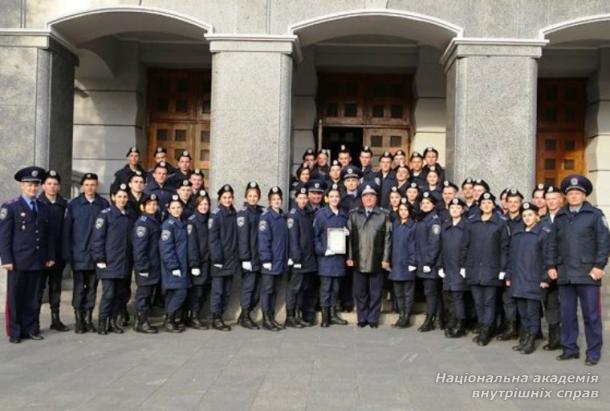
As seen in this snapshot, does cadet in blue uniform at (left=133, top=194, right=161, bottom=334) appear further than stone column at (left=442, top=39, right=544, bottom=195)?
No

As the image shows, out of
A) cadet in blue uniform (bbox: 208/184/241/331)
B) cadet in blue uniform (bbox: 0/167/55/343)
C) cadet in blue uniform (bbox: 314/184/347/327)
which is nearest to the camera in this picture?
cadet in blue uniform (bbox: 0/167/55/343)

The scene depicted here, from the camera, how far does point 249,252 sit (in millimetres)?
9148

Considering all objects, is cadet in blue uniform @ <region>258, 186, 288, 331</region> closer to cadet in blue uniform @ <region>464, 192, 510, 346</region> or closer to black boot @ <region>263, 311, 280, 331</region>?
black boot @ <region>263, 311, 280, 331</region>

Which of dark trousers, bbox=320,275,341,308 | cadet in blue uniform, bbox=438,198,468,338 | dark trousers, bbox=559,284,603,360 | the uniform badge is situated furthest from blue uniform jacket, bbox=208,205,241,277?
dark trousers, bbox=559,284,603,360

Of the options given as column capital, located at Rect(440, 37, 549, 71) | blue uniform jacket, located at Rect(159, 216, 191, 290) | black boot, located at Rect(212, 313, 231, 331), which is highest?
column capital, located at Rect(440, 37, 549, 71)

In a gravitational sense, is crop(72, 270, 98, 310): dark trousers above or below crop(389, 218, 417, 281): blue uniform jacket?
below

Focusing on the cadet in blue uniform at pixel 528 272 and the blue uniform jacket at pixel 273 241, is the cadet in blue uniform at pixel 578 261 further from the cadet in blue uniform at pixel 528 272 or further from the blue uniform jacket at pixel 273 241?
the blue uniform jacket at pixel 273 241

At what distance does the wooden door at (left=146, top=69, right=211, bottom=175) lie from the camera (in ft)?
46.4

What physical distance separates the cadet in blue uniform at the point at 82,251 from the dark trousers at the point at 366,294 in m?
3.51

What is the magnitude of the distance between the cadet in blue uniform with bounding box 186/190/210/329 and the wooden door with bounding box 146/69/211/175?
4.99 m

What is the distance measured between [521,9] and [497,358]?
211 inches

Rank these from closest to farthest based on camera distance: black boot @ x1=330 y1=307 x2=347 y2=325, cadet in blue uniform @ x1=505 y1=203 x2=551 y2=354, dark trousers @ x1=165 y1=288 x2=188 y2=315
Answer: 1. cadet in blue uniform @ x1=505 y1=203 x2=551 y2=354
2. dark trousers @ x1=165 y1=288 x2=188 y2=315
3. black boot @ x1=330 y1=307 x2=347 y2=325

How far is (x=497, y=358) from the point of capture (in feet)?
25.0

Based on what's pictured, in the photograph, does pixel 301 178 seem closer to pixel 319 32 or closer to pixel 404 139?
pixel 319 32
